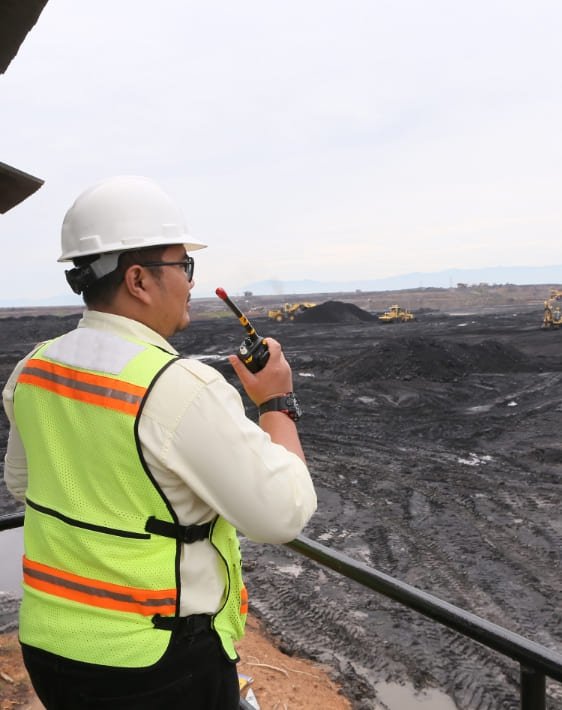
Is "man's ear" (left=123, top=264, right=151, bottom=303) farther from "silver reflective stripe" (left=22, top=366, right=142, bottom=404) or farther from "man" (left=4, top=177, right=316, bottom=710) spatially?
"silver reflective stripe" (left=22, top=366, right=142, bottom=404)

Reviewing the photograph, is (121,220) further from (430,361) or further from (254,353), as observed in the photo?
(430,361)

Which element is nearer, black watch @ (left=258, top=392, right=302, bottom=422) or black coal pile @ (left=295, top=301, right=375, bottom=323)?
black watch @ (left=258, top=392, right=302, bottom=422)

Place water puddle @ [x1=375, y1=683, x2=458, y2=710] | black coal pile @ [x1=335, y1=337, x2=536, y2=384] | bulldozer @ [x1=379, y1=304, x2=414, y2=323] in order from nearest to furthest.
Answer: water puddle @ [x1=375, y1=683, x2=458, y2=710], black coal pile @ [x1=335, y1=337, x2=536, y2=384], bulldozer @ [x1=379, y1=304, x2=414, y2=323]

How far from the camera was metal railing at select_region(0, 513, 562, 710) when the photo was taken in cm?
134

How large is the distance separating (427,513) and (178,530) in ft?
29.0

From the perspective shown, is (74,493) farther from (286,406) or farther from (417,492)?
(417,492)

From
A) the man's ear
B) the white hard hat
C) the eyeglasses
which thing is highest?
the white hard hat

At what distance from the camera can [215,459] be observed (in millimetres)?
1263

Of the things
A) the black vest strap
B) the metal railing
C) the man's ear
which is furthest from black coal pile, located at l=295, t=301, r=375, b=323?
the black vest strap

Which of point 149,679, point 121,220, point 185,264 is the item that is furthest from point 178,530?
point 121,220

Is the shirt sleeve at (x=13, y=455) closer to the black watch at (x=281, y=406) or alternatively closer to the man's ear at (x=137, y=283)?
the man's ear at (x=137, y=283)

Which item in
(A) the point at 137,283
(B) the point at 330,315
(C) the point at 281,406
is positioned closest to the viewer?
(A) the point at 137,283

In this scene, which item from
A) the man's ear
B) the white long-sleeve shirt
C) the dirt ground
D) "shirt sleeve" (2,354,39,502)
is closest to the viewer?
the white long-sleeve shirt

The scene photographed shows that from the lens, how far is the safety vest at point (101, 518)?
51.9 inches
